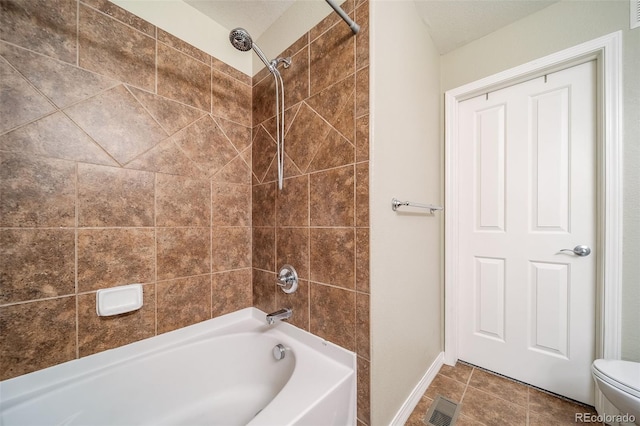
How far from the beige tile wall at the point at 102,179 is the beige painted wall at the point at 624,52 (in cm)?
181

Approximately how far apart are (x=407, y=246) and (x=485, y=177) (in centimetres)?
84

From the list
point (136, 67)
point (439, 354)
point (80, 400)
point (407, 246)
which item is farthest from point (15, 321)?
point (439, 354)

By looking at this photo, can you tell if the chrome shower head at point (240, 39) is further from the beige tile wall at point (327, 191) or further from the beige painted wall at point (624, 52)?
the beige painted wall at point (624, 52)

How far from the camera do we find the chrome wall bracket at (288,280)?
1.17 meters

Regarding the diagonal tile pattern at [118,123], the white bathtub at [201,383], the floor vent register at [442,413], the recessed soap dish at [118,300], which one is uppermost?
the diagonal tile pattern at [118,123]

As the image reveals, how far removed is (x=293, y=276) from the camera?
3.84 ft

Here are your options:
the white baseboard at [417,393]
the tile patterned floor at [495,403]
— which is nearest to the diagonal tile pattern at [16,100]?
the white baseboard at [417,393]

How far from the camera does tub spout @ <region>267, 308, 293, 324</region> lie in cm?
111

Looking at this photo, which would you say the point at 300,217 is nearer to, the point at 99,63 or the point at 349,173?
the point at 349,173

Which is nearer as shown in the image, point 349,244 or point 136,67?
point 349,244

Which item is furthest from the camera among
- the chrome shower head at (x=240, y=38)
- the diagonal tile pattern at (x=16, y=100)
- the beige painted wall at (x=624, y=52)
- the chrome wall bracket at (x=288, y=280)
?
the chrome wall bracket at (x=288, y=280)

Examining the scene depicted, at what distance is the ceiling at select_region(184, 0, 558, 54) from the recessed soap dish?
157cm

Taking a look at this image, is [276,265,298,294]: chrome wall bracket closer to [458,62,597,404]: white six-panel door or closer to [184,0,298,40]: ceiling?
[458,62,597,404]: white six-panel door

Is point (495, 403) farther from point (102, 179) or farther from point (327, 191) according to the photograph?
point (102, 179)
